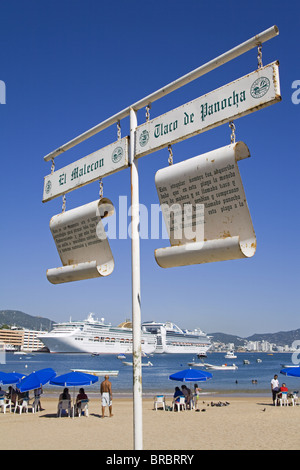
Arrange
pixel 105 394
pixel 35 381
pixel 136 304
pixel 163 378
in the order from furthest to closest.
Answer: pixel 163 378 < pixel 35 381 < pixel 105 394 < pixel 136 304

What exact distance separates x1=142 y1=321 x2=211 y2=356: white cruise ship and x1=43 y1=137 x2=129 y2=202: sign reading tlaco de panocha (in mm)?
112551

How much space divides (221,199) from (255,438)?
8.23 m

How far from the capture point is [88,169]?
16.5ft

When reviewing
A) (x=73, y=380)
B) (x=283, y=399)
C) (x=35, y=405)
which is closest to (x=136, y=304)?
(x=73, y=380)

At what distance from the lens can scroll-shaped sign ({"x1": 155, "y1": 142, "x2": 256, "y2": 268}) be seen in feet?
11.7

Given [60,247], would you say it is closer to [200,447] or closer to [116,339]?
[200,447]

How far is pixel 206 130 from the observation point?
399cm

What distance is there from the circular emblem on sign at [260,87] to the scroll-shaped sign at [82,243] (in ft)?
6.49

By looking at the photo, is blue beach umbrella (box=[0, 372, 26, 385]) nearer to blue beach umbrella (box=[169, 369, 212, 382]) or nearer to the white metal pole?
blue beach umbrella (box=[169, 369, 212, 382])

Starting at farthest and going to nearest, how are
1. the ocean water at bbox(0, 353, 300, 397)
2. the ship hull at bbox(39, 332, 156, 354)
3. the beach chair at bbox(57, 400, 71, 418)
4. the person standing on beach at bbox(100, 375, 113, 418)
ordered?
the ship hull at bbox(39, 332, 156, 354) < the ocean water at bbox(0, 353, 300, 397) < the beach chair at bbox(57, 400, 71, 418) < the person standing on beach at bbox(100, 375, 113, 418)

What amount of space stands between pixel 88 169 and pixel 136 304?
1.75 meters

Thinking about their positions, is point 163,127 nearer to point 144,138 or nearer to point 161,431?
point 144,138

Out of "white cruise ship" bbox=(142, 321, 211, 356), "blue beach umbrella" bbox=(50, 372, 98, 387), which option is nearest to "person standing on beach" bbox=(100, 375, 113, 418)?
"blue beach umbrella" bbox=(50, 372, 98, 387)
